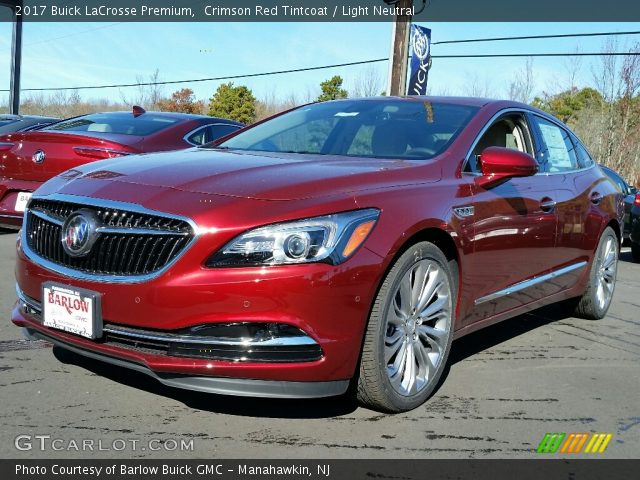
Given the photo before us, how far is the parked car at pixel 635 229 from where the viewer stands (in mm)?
10242

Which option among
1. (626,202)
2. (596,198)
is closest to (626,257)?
(626,202)

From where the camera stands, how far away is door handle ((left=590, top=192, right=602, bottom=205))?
5.28 m

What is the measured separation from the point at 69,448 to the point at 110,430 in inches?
8.3

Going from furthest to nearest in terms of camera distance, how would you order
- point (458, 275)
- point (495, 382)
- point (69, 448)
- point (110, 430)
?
point (495, 382), point (458, 275), point (110, 430), point (69, 448)

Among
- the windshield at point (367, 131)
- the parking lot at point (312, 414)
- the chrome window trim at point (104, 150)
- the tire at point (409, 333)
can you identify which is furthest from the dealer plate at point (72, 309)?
the chrome window trim at point (104, 150)

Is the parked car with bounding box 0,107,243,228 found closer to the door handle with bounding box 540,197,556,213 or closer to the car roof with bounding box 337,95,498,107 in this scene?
the car roof with bounding box 337,95,498,107

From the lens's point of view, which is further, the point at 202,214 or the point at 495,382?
the point at 495,382

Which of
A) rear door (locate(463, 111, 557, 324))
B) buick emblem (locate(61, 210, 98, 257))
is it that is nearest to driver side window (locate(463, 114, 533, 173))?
rear door (locate(463, 111, 557, 324))

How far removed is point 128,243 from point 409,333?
1.35 metres

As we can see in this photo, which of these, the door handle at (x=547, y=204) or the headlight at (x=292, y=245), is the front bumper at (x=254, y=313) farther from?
the door handle at (x=547, y=204)

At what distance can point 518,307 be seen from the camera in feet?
14.4

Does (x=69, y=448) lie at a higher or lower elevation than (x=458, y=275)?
lower
